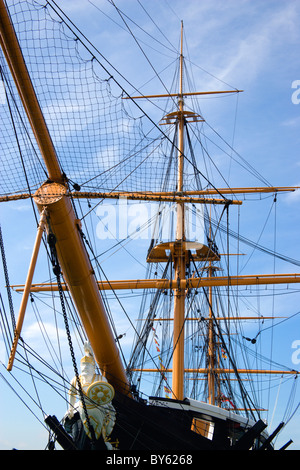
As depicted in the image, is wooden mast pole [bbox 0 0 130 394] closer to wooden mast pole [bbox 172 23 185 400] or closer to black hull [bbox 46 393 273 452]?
black hull [bbox 46 393 273 452]

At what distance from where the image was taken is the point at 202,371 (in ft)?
116

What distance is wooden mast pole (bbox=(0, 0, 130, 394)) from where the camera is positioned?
28.2 ft

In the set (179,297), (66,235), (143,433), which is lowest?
(143,433)

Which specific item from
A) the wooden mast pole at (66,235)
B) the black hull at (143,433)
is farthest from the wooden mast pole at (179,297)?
the wooden mast pole at (66,235)

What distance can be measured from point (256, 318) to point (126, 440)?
28069mm

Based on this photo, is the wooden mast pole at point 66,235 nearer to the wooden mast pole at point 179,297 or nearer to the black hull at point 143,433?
the black hull at point 143,433

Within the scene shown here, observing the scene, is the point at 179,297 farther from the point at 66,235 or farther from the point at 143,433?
the point at 66,235

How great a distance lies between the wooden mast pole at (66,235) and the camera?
8.61m

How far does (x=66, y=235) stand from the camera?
9.61m

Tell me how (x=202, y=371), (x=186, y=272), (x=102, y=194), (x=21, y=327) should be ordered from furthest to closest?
(x=202, y=371)
(x=186, y=272)
(x=102, y=194)
(x=21, y=327)

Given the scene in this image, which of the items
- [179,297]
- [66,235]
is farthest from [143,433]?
[179,297]

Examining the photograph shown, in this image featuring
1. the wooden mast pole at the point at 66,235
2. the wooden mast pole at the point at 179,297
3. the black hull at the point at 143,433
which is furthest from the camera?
the wooden mast pole at the point at 179,297
